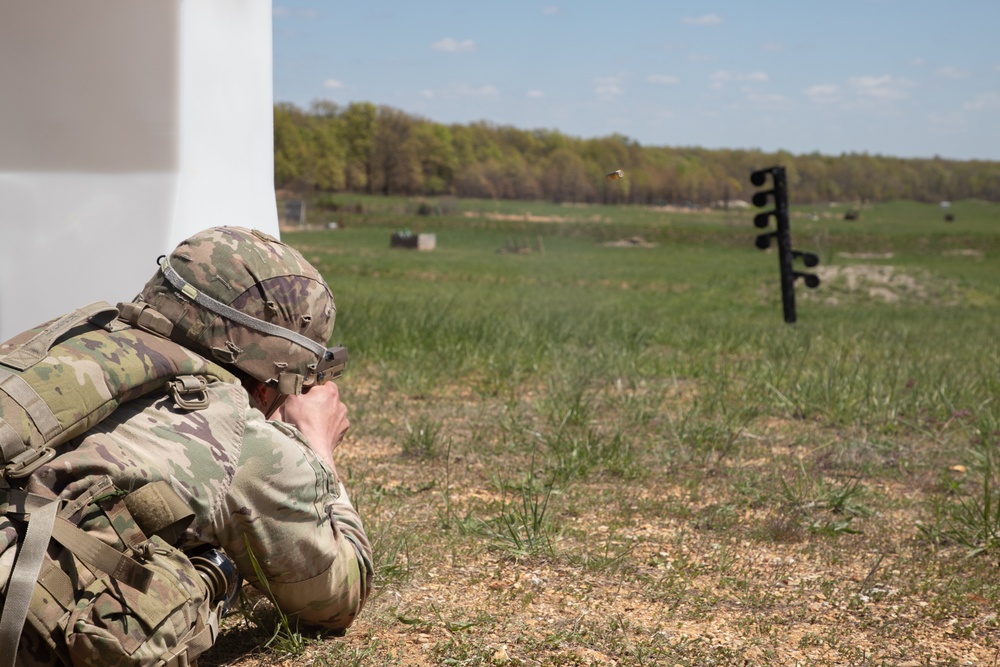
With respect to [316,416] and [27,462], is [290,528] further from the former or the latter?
[27,462]

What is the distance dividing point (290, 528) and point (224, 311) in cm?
47

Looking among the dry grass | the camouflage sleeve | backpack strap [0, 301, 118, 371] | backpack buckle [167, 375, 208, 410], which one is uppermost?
backpack strap [0, 301, 118, 371]

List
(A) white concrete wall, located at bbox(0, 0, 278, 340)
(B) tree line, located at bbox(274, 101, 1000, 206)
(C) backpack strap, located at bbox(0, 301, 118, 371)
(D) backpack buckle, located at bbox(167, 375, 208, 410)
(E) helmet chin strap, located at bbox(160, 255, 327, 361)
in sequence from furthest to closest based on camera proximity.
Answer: (B) tree line, located at bbox(274, 101, 1000, 206)
(A) white concrete wall, located at bbox(0, 0, 278, 340)
(E) helmet chin strap, located at bbox(160, 255, 327, 361)
(D) backpack buckle, located at bbox(167, 375, 208, 410)
(C) backpack strap, located at bbox(0, 301, 118, 371)

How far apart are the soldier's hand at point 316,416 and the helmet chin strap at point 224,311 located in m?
0.25

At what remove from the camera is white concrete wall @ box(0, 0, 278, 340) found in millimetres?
3422

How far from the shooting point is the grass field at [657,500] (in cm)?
268

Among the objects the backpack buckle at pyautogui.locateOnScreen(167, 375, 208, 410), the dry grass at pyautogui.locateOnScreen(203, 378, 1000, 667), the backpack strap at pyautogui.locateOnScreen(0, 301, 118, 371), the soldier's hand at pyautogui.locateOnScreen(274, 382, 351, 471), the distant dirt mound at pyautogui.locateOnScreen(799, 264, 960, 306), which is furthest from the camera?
the distant dirt mound at pyautogui.locateOnScreen(799, 264, 960, 306)

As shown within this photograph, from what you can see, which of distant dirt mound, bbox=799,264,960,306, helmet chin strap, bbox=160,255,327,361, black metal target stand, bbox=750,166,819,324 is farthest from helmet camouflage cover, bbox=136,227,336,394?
distant dirt mound, bbox=799,264,960,306

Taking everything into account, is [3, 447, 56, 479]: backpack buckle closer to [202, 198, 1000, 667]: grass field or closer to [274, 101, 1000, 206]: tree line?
[202, 198, 1000, 667]: grass field

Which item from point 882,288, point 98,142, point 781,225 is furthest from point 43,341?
point 882,288

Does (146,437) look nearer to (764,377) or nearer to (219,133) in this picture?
(219,133)

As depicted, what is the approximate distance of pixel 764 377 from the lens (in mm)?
6238

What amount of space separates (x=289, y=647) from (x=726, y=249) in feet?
173

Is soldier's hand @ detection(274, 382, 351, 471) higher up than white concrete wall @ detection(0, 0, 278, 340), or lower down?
lower down
